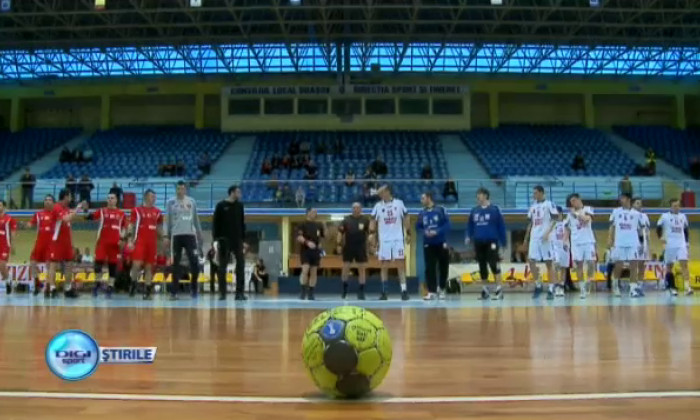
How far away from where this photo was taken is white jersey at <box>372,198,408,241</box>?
10664mm

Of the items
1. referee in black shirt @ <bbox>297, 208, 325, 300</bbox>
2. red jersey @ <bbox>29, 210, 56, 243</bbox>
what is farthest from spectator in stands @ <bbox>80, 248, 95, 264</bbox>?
referee in black shirt @ <bbox>297, 208, 325, 300</bbox>

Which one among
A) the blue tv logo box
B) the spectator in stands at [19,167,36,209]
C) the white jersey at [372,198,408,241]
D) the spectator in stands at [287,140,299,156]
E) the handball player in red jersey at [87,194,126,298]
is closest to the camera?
the blue tv logo box

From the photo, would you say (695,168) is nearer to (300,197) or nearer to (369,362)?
(300,197)

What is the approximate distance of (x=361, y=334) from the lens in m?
2.78

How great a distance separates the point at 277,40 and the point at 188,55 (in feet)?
15.7

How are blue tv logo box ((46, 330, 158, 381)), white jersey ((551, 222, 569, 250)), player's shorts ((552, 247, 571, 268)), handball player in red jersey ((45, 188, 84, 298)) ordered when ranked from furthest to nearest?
1. player's shorts ((552, 247, 571, 268))
2. white jersey ((551, 222, 569, 250))
3. handball player in red jersey ((45, 188, 84, 298))
4. blue tv logo box ((46, 330, 158, 381))

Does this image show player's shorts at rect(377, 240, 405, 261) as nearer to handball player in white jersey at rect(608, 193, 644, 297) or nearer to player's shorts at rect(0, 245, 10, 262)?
handball player in white jersey at rect(608, 193, 644, 297)

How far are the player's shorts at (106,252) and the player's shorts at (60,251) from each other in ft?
1.48

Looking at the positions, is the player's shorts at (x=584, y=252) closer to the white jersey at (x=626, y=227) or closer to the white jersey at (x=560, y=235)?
the white jersey at (x=560, y=235)

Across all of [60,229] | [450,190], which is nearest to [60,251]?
[60,229]

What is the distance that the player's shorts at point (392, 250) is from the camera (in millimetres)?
10625

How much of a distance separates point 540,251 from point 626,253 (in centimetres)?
206

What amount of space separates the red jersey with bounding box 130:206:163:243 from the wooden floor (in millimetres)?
4341

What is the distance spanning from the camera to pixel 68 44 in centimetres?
2950
